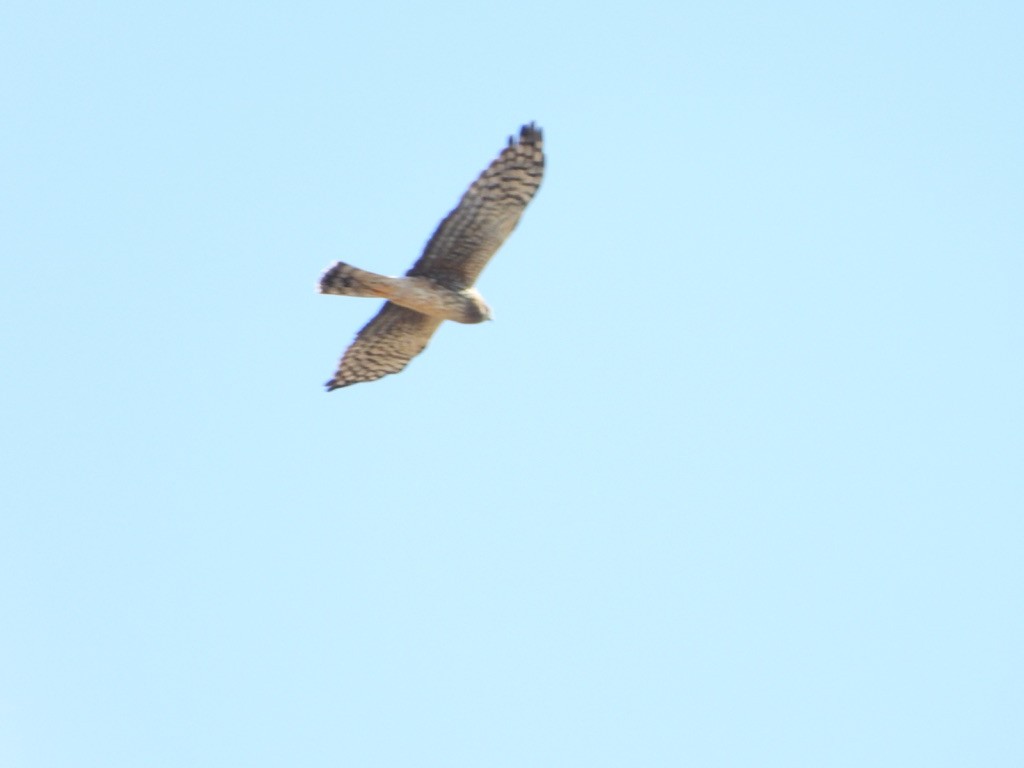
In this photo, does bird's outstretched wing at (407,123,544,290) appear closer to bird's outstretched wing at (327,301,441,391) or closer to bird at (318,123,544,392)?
bird at (318,123,544,392)

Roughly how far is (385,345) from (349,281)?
1.58 metres

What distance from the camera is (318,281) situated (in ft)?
56.7

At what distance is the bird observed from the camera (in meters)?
16.8

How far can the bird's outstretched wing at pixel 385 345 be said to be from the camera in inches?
724

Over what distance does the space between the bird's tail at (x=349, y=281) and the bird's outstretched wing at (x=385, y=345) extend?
856 millimetres

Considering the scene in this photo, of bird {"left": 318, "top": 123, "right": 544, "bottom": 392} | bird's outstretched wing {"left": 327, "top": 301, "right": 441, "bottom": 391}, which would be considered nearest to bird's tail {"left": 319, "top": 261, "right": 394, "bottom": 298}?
Answer: bird {"left": 318, "top": 123, "right": 544, "bottom": 392}

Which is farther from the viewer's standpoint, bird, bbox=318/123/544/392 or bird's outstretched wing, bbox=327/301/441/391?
bird's outstretched wing, bbox=327/301/441/391

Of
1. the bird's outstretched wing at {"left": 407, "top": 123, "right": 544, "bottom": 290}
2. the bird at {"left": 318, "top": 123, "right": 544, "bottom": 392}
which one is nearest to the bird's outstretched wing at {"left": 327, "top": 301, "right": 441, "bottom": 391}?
the bird at {"left": 318, "top": 123, "right": 544, "bottom": 392}

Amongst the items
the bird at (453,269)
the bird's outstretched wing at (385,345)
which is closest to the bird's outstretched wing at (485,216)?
the bird at (453,269)

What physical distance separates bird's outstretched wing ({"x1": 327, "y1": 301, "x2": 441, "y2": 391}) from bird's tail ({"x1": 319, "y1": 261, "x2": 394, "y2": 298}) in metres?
→ 0.86

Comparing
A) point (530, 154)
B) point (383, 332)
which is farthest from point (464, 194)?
point (383, 332)

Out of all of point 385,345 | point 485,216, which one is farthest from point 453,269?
point 385,345

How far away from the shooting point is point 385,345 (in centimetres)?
1880

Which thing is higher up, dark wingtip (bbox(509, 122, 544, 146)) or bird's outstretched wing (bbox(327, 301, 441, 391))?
dark wingtip (bbox(509, 122, 544, 146))
